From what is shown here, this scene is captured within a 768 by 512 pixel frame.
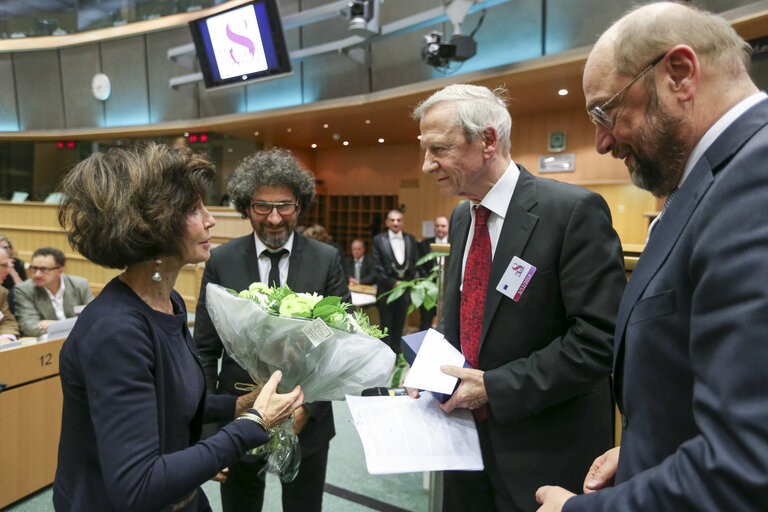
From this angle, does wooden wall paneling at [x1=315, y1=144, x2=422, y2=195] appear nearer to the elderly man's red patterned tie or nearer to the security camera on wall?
the security camera on wall

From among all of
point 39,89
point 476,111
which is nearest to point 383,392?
point 476,111

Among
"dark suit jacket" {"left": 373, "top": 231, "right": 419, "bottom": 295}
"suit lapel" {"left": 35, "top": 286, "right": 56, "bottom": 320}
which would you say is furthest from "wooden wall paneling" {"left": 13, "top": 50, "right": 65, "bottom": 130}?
"dark suit jacket" {"left": 373, "top": 231, "right": 419, "bottom": 295}

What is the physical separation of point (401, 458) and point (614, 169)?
6563 mm

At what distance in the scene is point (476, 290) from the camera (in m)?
1.43

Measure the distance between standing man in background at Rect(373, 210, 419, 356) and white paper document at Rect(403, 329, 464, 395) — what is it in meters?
4.58

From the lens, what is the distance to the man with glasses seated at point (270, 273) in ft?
5.46

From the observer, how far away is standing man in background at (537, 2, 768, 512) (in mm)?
535

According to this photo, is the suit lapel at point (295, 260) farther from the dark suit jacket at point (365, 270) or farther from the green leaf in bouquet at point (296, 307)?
the dark suit jacket at point (365, 270)

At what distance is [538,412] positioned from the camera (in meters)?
1.32

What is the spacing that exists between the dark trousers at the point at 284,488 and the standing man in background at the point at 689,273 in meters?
1.07

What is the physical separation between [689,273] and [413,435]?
799 mm

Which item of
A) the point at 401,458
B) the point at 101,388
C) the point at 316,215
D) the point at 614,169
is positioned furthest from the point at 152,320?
the point at 316,215

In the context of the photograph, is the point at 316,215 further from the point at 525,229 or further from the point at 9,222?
the point at 525,229

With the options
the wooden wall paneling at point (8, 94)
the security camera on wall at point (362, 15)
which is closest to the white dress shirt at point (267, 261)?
the security camera on wall at point (362, 15)
